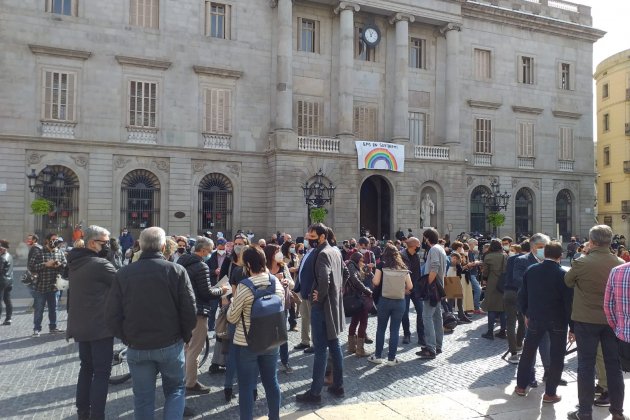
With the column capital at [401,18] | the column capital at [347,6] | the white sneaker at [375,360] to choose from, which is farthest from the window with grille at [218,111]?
the white sneaker at [375,360]

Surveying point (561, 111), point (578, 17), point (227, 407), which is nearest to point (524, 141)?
point (561, 111)

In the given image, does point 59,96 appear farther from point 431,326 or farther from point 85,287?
point 431,326

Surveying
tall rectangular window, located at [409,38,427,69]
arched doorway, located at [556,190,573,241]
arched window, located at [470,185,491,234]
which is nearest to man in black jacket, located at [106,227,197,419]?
tall rectangular window, located at [409,38,427,69]

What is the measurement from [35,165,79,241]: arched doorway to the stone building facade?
61 millimetres

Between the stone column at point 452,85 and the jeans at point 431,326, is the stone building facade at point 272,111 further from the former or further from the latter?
the jeans at point 431,326

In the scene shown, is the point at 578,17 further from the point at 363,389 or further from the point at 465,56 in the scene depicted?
the point at 363,389


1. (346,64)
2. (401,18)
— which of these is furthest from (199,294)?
(401,18)

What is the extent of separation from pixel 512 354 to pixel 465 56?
2549 centimetres

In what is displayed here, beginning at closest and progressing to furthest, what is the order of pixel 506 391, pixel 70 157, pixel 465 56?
pixel 506 391, pixel 70 157, pixel 465 56

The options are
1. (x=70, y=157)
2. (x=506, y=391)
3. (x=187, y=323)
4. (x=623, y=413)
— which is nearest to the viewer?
(x=187, y=323)

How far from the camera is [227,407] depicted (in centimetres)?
583

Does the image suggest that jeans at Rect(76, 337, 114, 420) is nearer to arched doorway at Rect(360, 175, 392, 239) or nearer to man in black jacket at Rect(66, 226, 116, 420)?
man in black jacket at Rect(66, 226, 116, 420)

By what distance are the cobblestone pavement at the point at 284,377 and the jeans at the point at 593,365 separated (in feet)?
5.55

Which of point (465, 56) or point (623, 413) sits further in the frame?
point (465, 56)
